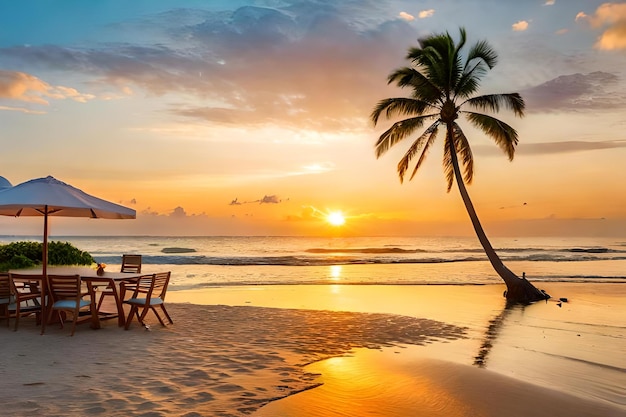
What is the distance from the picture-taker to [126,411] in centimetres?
476

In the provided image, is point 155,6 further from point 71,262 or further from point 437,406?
point 437,406

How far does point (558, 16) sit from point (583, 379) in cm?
1291

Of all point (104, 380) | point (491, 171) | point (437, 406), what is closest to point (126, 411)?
point (104, 380)

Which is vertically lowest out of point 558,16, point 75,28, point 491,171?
point 491,171

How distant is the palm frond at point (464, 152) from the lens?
19438mm

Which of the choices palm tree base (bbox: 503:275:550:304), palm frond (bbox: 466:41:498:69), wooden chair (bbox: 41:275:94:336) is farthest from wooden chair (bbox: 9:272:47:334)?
palm frond (bbox: 466:41:498:69)

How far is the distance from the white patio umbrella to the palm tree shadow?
23.7ft

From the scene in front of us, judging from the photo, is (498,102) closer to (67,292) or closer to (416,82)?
(416,82)

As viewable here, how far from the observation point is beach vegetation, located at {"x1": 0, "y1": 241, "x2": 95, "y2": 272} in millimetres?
13445

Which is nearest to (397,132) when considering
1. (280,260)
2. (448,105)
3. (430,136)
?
(430,136)

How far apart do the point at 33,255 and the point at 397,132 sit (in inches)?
551

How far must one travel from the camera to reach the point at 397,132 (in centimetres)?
2027

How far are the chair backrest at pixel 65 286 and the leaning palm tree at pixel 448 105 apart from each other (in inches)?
574

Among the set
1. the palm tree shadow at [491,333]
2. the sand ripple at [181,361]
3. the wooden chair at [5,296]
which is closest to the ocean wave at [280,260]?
the palm tree shadow at [491,333]
